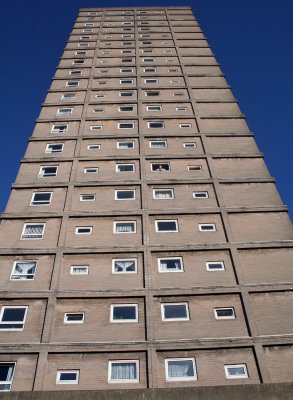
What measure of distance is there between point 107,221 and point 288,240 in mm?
8808

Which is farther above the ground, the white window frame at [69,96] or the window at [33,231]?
the white window frame at [69,96]

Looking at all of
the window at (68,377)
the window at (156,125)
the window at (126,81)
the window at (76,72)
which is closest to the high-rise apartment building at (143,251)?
the window at (68,377)

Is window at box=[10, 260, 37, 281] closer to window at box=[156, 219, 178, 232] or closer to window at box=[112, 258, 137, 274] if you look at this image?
window at box=[112, 258, 137, 274]

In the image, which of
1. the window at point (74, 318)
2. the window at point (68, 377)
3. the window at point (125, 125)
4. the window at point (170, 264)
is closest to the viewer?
the window at point (68, 377)

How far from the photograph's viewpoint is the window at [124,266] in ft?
60.5

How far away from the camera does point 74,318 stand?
16.8m

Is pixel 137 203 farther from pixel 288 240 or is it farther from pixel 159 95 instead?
pixel 159 95

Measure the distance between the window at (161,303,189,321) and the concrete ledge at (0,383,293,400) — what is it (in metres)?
5.01

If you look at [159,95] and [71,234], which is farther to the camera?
[159,95]

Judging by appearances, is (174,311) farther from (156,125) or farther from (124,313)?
(156,125)

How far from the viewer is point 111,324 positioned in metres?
16.5

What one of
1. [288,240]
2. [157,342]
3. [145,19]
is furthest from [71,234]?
[145,19]

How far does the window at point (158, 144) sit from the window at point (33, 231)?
9.00 metres

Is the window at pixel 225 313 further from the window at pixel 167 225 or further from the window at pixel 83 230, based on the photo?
the window at pixel 83 230
